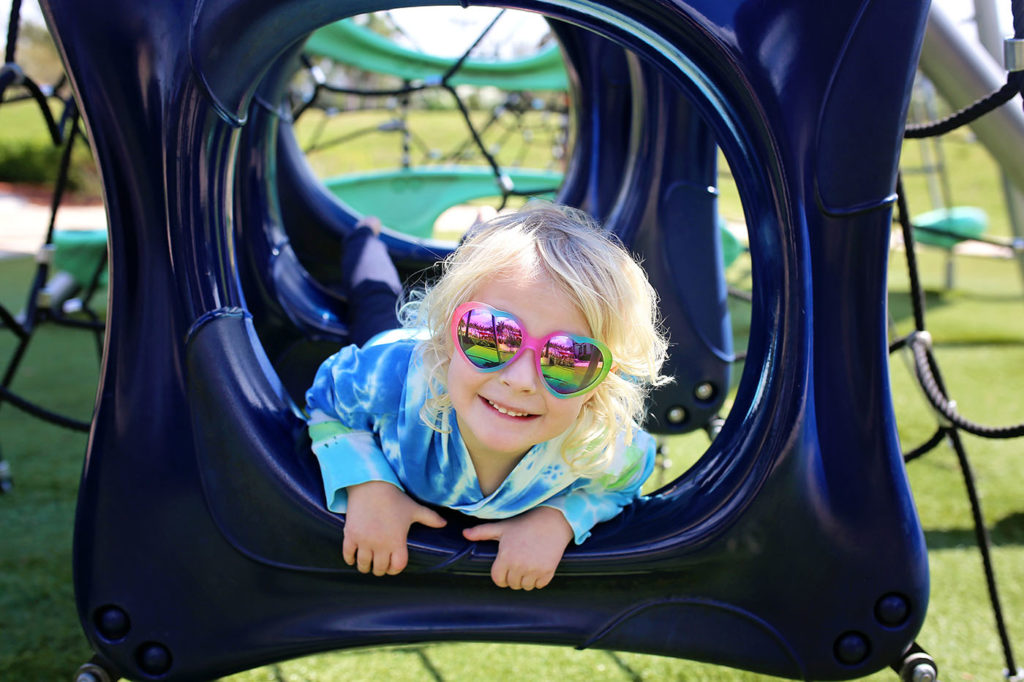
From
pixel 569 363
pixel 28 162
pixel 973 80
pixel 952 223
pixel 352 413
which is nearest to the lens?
pixel 569 363

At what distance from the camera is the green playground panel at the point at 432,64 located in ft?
11.4

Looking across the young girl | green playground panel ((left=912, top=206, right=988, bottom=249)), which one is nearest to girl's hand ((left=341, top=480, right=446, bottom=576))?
the young girl

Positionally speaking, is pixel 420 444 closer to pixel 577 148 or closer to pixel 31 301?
pixel 577 148

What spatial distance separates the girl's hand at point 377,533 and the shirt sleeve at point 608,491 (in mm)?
133

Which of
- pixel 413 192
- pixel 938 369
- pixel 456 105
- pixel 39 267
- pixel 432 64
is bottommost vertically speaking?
pixel 938 369

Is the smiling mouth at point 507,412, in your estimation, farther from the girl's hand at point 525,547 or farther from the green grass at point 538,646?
the green grass at point 538,646

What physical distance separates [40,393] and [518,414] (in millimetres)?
2245

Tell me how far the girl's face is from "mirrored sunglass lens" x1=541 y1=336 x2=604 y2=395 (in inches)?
0.5

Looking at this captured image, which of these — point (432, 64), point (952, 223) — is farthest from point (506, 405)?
point (952, 223)

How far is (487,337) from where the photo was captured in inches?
29.8

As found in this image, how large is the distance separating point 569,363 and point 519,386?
48mm

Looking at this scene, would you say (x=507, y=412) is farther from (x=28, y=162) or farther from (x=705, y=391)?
(x=28, y=162)

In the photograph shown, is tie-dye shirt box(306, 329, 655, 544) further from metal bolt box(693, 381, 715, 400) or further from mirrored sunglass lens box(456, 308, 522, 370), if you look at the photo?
metal bolt box(693, 381, 715, 400)

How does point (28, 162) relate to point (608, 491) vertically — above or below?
above
